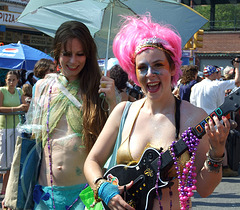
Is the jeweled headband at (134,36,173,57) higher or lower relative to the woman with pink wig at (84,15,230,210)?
higher

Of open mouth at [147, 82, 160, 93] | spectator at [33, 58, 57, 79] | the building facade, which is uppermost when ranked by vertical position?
the building facade

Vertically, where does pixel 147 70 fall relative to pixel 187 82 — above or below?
above

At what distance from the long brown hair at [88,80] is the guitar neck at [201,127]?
947mm

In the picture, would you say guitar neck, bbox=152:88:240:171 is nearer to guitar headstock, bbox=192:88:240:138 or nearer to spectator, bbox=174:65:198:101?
guitar headstock, bbox=192:88:240:138

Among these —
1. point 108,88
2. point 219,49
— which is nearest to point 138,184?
point 108,88

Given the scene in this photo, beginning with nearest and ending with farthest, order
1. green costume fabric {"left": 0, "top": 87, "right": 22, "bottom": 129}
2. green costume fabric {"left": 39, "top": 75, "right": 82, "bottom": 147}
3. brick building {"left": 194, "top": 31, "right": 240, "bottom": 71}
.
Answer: green costume fabric {"left": 39, "top": 75, "right": 82, "bottom": 147}, green costume fabric {"left": 0, "top": 87, "right": 22, "bottom": 129}, brick building {"left": 194, "top": 31, "right": 240, "bottom": 71}

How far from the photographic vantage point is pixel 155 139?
2303 millimetres

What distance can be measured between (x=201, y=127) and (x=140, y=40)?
62 cm

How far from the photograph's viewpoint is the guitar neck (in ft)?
6.42

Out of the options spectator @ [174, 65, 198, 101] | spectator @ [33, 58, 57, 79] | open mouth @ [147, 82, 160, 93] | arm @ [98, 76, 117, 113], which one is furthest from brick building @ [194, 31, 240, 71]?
open mouth @ [147, 82, 160, 93]

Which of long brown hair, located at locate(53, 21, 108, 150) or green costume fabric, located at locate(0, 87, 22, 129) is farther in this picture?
green costume fabric, located at locate(0, 87, 22, 129)

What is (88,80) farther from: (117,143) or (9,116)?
(9,116)

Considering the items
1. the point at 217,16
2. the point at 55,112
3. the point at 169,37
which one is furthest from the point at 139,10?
the point at 217,16

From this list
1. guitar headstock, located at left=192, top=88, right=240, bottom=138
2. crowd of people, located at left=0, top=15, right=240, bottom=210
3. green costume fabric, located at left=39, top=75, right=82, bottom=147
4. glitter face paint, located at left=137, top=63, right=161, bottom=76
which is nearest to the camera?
guitar headstock, located at left=192, top=88, right=240, bottom=138
